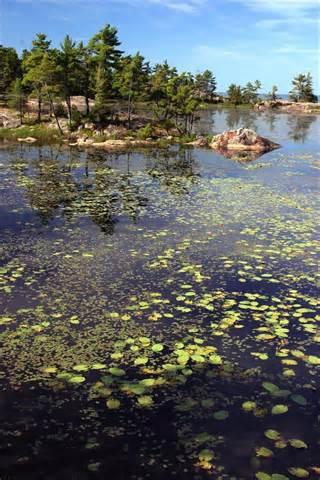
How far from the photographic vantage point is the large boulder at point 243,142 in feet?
155

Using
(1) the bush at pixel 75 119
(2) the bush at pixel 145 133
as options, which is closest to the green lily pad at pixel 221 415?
(2) the bush at pixel 145 133

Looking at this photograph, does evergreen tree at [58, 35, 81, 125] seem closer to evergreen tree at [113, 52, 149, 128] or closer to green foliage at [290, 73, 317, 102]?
evergreen tree at [113, 52, 149, 128]

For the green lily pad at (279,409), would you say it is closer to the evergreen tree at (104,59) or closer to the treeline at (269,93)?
the evergreen tree at (104,59)

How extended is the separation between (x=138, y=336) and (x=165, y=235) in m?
7.40

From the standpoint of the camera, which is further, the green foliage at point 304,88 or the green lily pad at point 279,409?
the green foliage at point 304,88

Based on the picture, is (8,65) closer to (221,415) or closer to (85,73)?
(85,73)

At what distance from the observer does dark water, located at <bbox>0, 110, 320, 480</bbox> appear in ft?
22.1

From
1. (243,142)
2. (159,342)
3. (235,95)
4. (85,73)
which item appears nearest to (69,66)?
(85,73)

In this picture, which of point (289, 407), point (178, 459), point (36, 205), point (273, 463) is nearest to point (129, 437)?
point (178, 459)

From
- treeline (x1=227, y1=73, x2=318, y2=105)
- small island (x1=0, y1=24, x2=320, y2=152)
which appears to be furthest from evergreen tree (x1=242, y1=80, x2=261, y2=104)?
small island (x1=0, y1=24, x2=320, y2=152)

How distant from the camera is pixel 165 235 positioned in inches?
665

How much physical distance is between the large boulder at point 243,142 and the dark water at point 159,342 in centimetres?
2738

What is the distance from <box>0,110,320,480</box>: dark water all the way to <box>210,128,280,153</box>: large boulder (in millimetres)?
27379

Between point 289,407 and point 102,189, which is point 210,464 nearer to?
point 289,407
